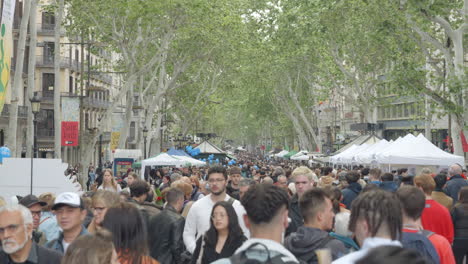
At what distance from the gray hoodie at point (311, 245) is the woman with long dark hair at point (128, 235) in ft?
3.02

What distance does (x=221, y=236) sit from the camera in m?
6.78

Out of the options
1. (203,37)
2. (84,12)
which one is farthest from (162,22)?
(203,37)

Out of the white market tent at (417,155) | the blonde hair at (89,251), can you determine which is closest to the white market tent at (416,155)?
the white market tent at (417,155)

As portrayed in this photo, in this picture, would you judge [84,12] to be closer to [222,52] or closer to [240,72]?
[222,52]

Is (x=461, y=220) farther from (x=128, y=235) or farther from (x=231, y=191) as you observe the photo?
(x=128, y=235)

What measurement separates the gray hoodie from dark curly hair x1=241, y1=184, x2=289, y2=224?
0.77 meters

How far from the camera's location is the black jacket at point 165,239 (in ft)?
27.2

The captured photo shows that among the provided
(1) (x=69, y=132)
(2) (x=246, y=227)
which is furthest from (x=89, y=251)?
(1) (x=69, y=132)

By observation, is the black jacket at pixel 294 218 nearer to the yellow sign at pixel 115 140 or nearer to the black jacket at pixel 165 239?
the black jacket at pixel 165 239

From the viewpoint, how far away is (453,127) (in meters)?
25.1

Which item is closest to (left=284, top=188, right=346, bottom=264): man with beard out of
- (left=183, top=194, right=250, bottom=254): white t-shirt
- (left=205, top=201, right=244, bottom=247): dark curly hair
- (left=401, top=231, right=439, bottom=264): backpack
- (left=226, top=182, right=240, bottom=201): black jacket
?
(left=401, top=231, right=439, bottom=264): backpack

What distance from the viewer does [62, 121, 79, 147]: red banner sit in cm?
2760

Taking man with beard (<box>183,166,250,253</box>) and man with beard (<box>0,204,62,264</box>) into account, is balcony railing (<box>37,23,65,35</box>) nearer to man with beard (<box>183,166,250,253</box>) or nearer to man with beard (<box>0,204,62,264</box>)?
man with beard (<box>183,166,250,253</box>)

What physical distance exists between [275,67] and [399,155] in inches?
1260
